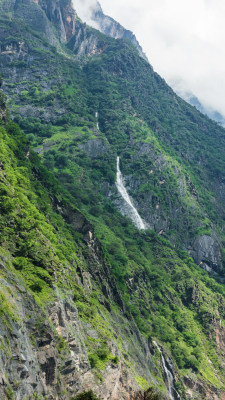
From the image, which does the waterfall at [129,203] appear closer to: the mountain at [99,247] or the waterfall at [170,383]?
the mountain at [99,247]

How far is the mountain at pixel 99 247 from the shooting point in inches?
1481

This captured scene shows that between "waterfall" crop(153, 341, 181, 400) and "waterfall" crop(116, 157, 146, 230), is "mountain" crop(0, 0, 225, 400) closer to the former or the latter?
"waterfall" crop(153, 341, 181, 400)

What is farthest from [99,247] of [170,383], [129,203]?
[129,203]

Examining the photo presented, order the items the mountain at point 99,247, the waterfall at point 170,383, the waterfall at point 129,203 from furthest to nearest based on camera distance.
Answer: the waterfall at point 129,203 < the waterfall at point 170,383 < the mountain at point 99,247

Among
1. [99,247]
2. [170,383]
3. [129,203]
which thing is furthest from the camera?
[129,203]

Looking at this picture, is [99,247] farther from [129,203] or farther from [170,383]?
[129,203]

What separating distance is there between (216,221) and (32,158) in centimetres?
9964

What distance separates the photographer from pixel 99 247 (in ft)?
243

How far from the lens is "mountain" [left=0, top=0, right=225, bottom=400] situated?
37.6m

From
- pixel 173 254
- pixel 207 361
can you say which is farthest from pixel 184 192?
pixel 207 361

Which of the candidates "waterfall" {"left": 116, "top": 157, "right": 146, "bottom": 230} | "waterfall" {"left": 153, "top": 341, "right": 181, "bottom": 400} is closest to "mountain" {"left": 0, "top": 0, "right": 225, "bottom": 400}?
"waterfall" {"left": 153, "top": 341, "right": 181, "bottom": 400}

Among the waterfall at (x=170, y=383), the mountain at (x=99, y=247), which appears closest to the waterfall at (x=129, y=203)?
the mountain at (x=99, y=247)

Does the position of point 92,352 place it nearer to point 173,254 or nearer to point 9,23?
point 173,254

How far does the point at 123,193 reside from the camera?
469 ft
